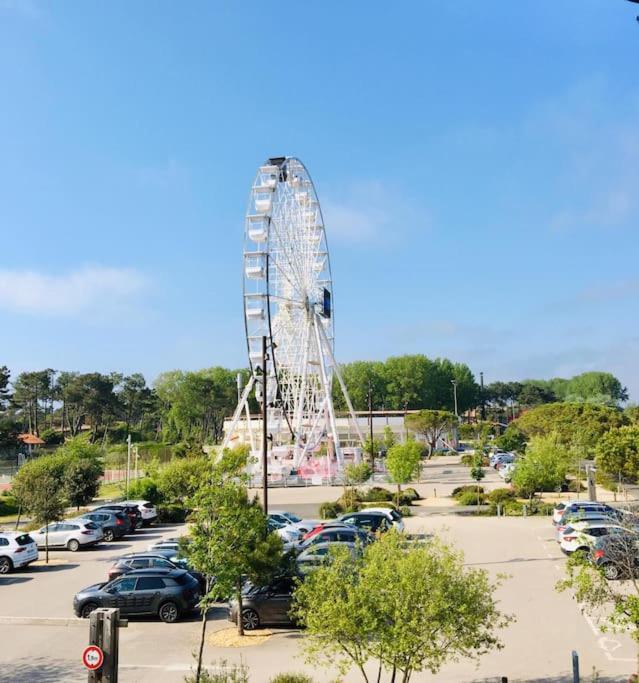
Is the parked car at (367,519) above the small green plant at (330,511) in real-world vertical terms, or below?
Answer: above

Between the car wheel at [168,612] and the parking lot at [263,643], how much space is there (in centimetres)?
20

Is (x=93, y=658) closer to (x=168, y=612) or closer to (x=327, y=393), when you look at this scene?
(x=168, y=612)

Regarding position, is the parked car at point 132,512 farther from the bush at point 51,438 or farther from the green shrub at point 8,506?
the bush at point 51,438

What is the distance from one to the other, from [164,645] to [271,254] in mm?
36353

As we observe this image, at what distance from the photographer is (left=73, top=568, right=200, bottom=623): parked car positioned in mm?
17906

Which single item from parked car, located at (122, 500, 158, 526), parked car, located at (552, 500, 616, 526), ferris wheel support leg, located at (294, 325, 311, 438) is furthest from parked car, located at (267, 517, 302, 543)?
ferris wheel support leg, located at (294, 325, 311, 438)

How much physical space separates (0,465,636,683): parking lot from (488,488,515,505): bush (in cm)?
1536

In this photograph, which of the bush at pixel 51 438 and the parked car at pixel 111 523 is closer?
the parked car at pixel 111 523

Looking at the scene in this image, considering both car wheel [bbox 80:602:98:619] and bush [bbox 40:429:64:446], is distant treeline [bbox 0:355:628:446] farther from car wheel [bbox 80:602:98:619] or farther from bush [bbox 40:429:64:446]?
car wheel [bbox 80:602:98:619]

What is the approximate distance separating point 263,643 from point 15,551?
43.8 feet

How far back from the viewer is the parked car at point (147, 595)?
17906 mm

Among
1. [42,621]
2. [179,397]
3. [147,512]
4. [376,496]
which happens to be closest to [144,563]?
[42,621]

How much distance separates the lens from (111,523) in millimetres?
32750

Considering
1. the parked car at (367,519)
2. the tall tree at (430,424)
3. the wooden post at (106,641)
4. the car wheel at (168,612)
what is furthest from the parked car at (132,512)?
the tall tree at (430,424)
